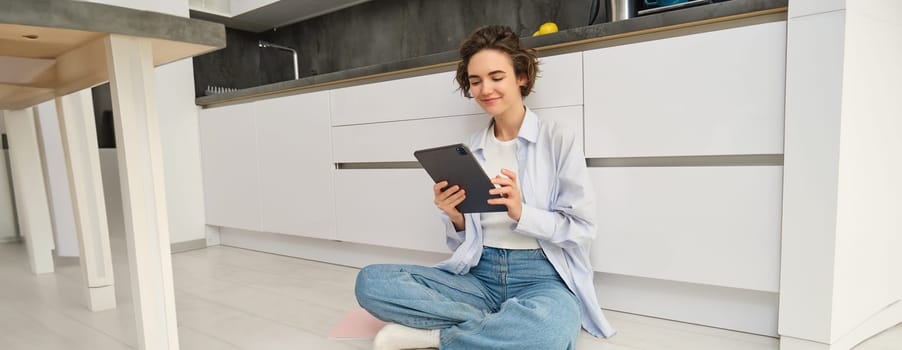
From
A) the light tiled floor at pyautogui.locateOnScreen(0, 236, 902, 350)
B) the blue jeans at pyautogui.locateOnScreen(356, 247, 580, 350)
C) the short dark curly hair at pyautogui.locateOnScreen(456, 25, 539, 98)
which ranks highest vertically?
the short dark curly hair at pyautogui.locateOnScreen(456, 25, 539, 98)

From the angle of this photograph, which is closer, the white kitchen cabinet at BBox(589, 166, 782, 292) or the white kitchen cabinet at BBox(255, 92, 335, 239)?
the white kitchen cabinet at BBox(589, 166, 782, 292)

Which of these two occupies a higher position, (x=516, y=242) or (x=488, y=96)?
(x=488, y=96)

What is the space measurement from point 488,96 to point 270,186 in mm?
1494

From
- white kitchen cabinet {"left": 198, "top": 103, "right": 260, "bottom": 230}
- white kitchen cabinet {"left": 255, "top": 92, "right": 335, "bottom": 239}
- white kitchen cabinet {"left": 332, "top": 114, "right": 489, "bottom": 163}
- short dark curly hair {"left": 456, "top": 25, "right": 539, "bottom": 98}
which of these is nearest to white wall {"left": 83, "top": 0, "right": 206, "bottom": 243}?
white kitchen cabinet {"left": 198, "top": 103, "right": 260, "bottom": 230}

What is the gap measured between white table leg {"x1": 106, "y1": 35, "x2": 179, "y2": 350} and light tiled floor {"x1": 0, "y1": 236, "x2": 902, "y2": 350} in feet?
1.10

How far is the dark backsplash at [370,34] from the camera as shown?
220 cm

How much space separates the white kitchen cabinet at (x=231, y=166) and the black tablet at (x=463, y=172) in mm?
1539

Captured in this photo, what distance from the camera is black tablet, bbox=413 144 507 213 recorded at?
3.74 ft

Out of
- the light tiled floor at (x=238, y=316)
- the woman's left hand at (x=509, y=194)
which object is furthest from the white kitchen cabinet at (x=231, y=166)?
the woman's left hand at (x=509, y=194)

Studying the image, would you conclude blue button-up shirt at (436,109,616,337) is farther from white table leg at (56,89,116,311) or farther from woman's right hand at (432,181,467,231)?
white table leg at (56,89,116,311)

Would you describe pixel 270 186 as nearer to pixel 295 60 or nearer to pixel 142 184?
pixel 295 60

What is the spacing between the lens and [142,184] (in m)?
1.02

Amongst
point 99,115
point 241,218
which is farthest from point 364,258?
point 99,115

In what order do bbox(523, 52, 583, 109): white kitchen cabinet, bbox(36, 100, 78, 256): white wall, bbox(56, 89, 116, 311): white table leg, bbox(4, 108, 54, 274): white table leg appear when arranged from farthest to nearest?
bbox(36, 100, 78, 256): white wall → bbox(4, 108, 54, 274): white table leg → bbox(56, 89, 116, 311): white table leg → bbox(523, 52, 583, 109): white kitchen cabinet
